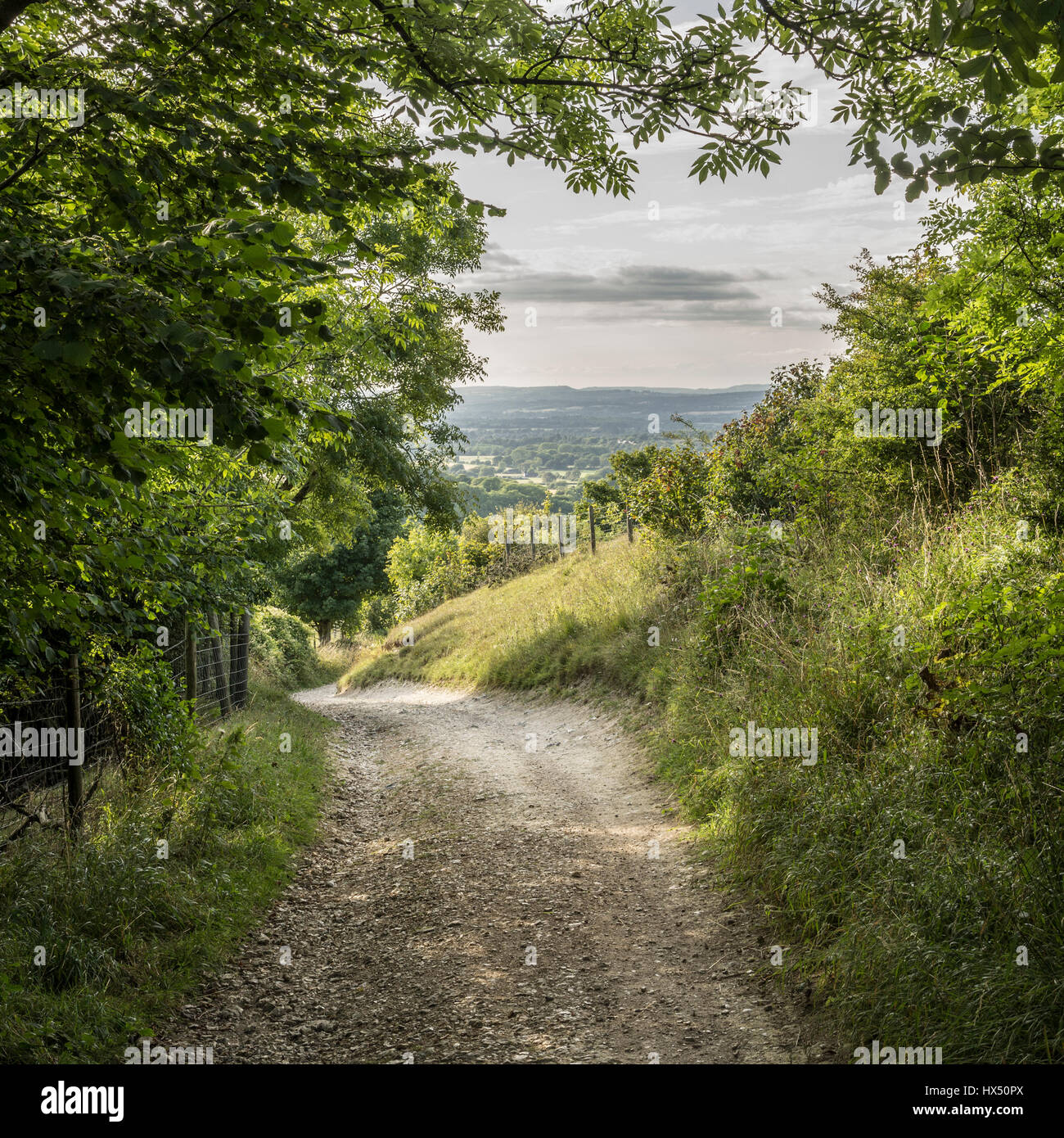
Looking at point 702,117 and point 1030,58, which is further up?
point 702,117

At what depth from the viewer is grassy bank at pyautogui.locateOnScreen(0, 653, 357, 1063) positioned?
3.94 metres

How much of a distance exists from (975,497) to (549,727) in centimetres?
776

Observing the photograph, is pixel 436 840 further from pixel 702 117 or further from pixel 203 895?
pixel 702 117

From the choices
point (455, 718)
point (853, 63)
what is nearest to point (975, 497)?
point (853, 63)

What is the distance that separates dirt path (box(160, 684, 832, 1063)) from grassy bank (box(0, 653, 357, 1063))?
0.28 m

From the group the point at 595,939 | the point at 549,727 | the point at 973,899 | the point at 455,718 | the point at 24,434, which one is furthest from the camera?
the point at 455,718

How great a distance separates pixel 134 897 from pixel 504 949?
8.13ft

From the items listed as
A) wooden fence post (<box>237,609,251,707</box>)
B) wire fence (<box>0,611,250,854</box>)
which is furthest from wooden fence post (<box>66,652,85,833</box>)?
wooden fence post (<box>237,609,251,707</box>)

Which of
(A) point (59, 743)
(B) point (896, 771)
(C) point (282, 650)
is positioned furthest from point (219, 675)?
(C) point (282, 650)

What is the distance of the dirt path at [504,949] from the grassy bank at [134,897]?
0.92 feet

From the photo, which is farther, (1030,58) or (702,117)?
(702,117)

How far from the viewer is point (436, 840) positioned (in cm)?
746

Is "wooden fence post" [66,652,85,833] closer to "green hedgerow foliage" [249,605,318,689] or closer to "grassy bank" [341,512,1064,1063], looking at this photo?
"grassy bank" [341,512,1064,1063]

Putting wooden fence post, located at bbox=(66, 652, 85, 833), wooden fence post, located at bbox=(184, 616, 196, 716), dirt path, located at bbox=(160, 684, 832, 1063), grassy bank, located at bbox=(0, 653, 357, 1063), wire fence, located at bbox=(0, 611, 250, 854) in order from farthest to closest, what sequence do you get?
wooden fence post, located at bbox=(184, 616, 196, 716), wooden fence post, located at bbox=(66, 652, 85, 833), wire fence, located at bbox=(0, 611, 250, 854), dirt path, located at bbox=(160, 684, 832, 1063), grassy bank, located at bbox=(0, 653, 357, 1063)
